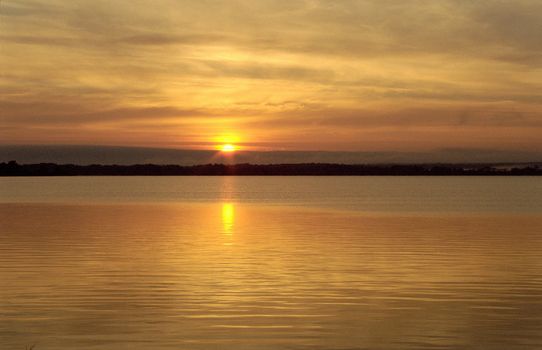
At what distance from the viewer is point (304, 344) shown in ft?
51.2

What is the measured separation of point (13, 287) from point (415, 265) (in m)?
13.5

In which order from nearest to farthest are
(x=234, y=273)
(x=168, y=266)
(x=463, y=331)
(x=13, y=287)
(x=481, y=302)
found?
(x=463, y=331) → (x=481, y=302) → (x=13, y=287) → (x=234, y=273) → (x=168, y=266)

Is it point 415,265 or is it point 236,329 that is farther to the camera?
point 415,265

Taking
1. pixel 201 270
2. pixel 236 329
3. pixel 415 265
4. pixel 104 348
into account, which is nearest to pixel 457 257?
pixel 415 265

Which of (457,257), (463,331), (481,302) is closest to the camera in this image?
(463,331)

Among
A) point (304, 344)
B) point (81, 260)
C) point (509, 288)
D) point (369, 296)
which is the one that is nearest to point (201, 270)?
point (81, 260)

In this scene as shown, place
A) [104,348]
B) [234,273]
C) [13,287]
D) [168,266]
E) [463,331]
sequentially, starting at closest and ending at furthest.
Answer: [104,348], [463,331], [13,287], [234,273], [168,266]

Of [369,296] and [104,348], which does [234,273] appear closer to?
[369,296]

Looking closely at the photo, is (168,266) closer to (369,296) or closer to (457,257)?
(369,296)

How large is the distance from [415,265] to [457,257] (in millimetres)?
3607

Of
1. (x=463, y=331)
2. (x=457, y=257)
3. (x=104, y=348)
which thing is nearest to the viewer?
(x=104, y=348)

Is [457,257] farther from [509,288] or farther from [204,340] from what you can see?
[204,340]

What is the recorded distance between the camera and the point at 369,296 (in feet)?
69.9

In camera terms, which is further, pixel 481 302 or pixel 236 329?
pixel 481 302
